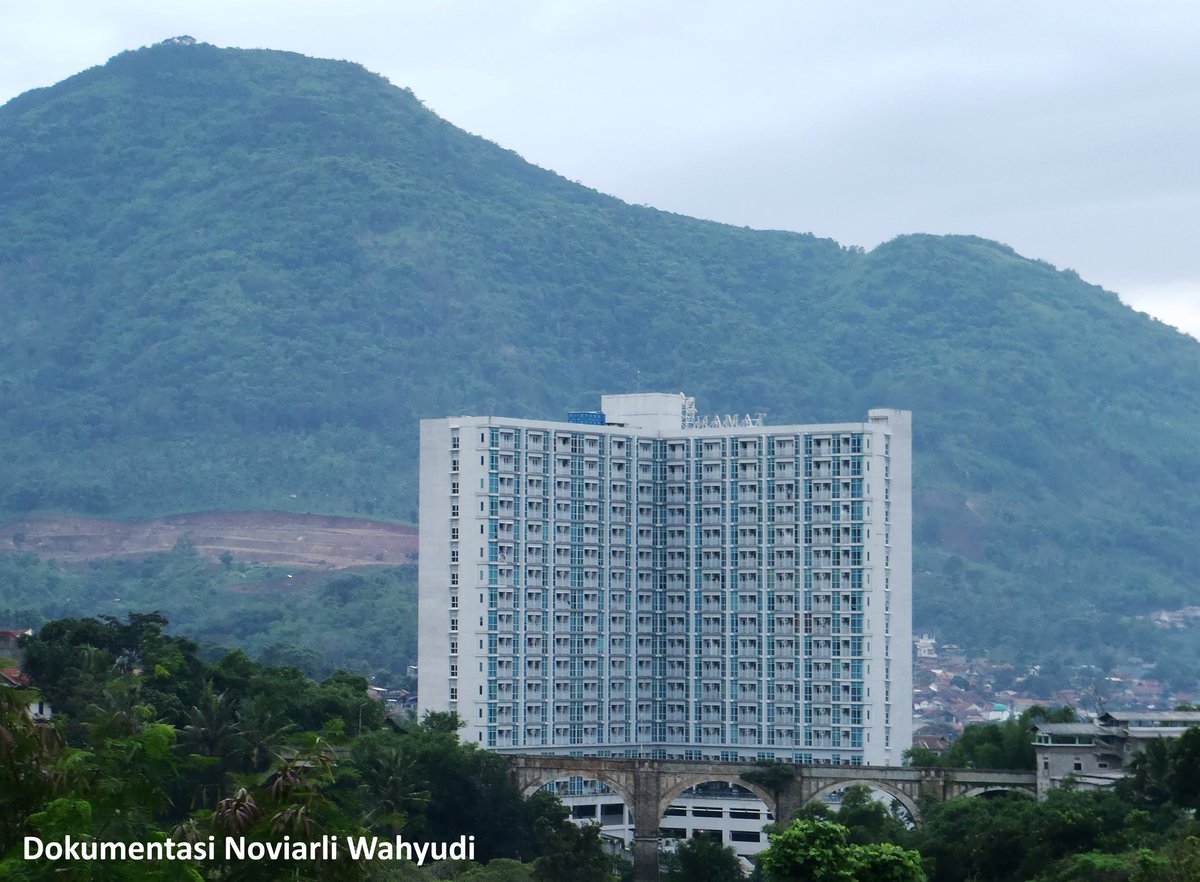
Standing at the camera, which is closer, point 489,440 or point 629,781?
point 629,781

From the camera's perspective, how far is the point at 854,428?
148 m

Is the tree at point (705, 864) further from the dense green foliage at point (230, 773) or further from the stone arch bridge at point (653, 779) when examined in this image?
the stone arch bridge at point (653, 779)

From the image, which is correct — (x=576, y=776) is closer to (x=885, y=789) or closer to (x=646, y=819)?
(x=646, y=819)

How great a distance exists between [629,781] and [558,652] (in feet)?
57.0

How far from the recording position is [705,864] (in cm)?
11106

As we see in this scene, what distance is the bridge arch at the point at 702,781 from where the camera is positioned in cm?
13200

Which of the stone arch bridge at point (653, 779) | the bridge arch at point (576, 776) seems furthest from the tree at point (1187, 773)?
the bridge arch at point (576, 776)

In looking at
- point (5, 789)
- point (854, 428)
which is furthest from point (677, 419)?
point (5, 789)

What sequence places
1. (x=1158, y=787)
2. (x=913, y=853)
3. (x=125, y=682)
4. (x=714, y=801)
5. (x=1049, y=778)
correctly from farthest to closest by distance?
(x=714, y=801) < (x=1049, y=778) < (x=1158, y=787) < (x=125, y=682) < (x=913, y=853)

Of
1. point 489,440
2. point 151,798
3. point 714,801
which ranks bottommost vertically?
point 714,801

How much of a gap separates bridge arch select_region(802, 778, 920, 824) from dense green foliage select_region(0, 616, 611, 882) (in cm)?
1781

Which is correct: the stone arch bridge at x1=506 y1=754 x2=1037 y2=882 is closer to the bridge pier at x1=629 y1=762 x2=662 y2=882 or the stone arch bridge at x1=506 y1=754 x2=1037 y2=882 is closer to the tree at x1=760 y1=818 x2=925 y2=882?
the bridge pier at x1=629 y1=762 x2=662 y2=882

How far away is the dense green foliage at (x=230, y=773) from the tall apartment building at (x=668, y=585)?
38.1ft

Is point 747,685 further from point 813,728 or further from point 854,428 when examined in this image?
point 854,428
